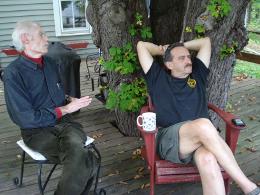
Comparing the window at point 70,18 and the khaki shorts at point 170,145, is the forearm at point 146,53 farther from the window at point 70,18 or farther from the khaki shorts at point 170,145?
the window at point 70,18

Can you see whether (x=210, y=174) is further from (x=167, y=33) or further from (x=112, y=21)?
(x=167, y=33)

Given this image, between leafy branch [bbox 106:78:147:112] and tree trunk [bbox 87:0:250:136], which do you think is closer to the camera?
tree trunk [bbox 87:0:250:136]

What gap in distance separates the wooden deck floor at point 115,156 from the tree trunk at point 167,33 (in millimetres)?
321

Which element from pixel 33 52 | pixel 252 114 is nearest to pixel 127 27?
pixel 33 52

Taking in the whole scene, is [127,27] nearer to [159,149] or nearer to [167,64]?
[167,64]

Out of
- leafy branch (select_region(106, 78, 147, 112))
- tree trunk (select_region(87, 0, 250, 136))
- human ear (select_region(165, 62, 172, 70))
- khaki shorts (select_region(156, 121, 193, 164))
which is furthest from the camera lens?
leafy branch (select_region(106, 78, 147, 112))

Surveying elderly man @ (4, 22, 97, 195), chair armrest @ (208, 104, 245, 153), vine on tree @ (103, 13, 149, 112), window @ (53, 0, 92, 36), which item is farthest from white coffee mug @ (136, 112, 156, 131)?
window @ (53, 0, 92, 36)

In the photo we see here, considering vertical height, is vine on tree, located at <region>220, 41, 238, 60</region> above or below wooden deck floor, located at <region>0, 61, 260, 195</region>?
above

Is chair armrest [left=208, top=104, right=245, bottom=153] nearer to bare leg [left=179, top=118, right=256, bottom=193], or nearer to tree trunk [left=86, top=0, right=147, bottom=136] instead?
bare leg [left=179, top=118, right=256, bottom=193]

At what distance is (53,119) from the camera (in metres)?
2.68

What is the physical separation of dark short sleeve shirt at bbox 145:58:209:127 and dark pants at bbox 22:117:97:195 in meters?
0.67

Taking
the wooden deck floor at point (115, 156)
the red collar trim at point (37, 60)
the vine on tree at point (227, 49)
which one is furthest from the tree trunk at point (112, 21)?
the red collar trim at point (37, 60)

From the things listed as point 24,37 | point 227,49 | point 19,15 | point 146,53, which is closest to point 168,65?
point 146,53

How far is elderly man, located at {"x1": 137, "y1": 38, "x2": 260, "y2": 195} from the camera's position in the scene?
2438mm
